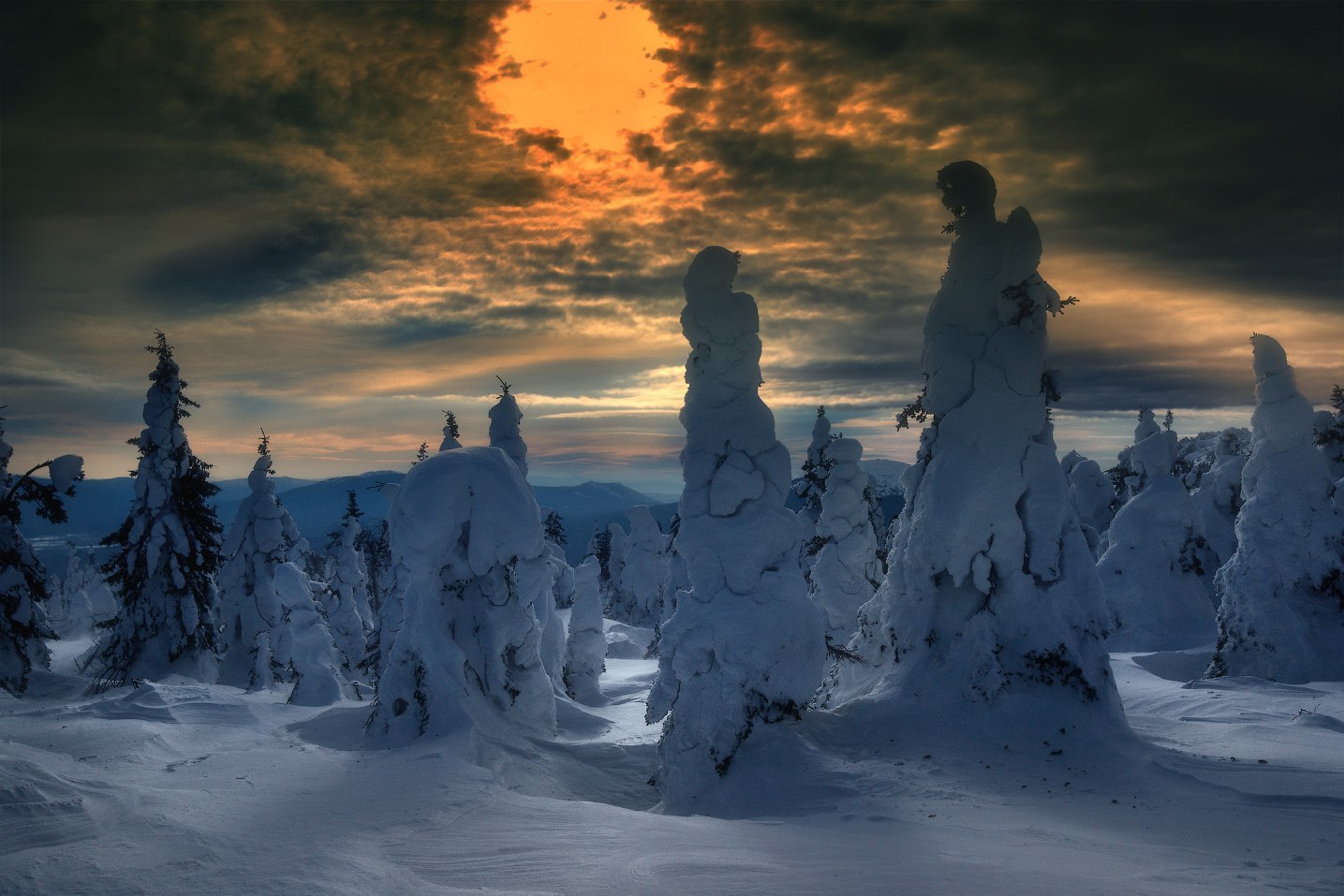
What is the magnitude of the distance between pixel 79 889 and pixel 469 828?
11.7 feet

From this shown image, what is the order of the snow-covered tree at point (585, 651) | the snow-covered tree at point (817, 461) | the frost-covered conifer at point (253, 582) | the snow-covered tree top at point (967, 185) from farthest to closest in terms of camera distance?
the snow-covered tree at point (817, 461) → the frost-covered conifer at point (253, 582) → the snow-covered tree at point (585, 651) → the snow-covered tree top at point (967, 185)

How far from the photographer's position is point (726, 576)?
13367 mm

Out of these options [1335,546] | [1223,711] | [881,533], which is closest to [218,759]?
[1223,711]

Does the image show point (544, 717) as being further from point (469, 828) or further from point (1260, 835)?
point (1260, 835)

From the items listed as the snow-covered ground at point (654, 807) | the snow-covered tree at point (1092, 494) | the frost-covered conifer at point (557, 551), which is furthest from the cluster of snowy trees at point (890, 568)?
the frost-covered conifer at point (557, 551)

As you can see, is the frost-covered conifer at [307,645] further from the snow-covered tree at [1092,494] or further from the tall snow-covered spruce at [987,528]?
the snow-covered tree at [1092,494]

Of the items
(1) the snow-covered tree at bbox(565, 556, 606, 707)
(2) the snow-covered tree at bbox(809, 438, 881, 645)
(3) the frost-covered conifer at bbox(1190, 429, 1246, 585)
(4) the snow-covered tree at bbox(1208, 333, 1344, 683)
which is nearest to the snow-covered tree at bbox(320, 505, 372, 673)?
(1) the snow-covered tree at bbox(565, 556, 606, 707)

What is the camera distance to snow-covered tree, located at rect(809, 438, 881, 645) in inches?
1054

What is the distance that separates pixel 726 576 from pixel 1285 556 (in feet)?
59.0

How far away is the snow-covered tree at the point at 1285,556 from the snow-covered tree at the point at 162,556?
33.4m

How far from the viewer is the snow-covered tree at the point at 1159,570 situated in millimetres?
27734

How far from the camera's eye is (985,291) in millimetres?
15234

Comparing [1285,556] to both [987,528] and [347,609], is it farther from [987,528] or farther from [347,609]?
[347,609]

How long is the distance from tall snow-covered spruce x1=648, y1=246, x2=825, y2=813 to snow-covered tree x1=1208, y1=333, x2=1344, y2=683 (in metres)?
15.8
